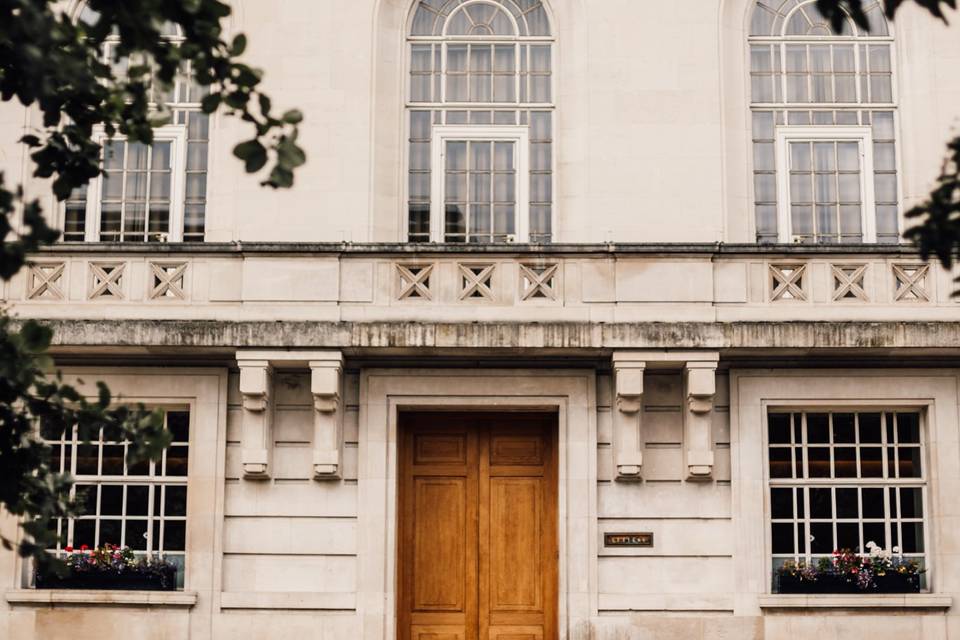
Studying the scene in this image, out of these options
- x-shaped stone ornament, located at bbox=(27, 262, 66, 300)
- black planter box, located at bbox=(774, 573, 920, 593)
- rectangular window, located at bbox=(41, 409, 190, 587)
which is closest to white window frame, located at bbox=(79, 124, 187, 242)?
x-shaped stone ornament, located at bbox=(27, 262, 66, 300)

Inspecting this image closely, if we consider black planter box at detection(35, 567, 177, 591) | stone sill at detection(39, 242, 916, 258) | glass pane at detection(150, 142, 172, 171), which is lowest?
black planter box at detection(35, 567, 177, 591)

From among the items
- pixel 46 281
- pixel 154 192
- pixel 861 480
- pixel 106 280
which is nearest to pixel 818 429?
pixel 861 480

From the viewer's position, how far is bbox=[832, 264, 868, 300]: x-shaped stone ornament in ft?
52.3

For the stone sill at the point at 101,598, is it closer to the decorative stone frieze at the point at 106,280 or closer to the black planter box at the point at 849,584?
the decorative stone frieze at the point at 106,280

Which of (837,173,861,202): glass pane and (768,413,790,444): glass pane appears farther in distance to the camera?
(837,173,861,202): glass pane

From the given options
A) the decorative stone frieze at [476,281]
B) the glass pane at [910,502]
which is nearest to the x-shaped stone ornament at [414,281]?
the decorative stone frieze at [476,281]

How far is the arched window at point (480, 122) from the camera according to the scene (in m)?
17.3

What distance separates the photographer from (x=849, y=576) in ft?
51.8

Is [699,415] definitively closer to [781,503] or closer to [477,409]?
[781,503]

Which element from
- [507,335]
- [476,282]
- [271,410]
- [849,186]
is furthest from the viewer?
[849,186]

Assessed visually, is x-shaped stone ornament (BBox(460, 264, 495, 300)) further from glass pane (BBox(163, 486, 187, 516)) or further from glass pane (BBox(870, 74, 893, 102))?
glass pane (BBox(870, 74, 893, 102))

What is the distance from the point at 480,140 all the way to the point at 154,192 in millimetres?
4076

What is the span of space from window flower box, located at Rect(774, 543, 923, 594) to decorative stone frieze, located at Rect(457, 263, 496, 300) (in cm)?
461

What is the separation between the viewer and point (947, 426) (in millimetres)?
16203
